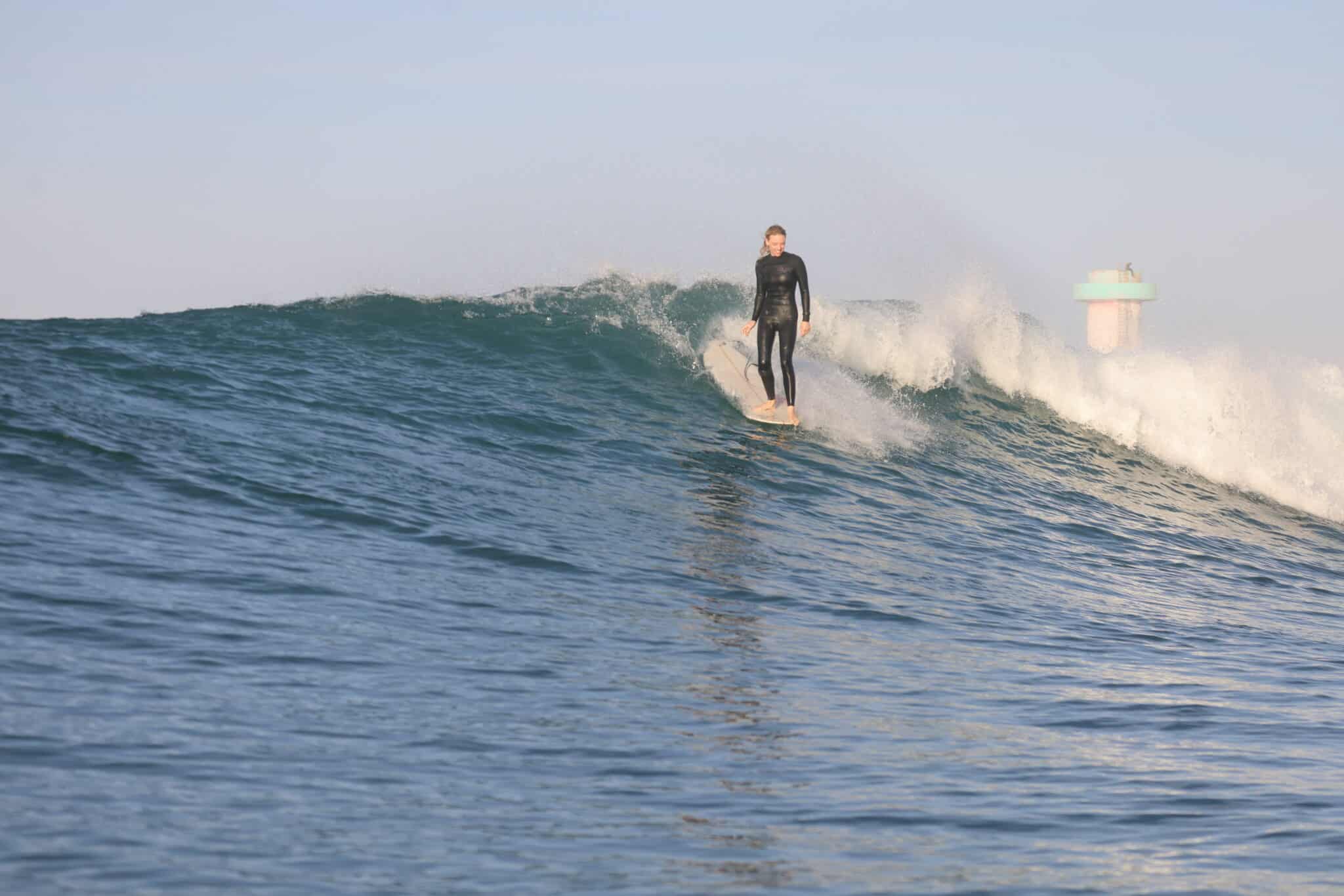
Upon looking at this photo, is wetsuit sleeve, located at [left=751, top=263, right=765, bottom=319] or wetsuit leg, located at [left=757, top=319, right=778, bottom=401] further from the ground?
wetsuit sleeve, located at [left=751, top=263, right=765, bottom=319]

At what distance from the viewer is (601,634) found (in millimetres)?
6758

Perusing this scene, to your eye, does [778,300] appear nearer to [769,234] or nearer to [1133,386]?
[769,234]

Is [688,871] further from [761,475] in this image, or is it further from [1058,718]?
[761,475]

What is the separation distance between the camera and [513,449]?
11711 mm

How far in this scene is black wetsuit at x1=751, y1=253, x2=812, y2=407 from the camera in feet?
41.9

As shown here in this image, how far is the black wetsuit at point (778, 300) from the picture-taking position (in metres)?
12.8

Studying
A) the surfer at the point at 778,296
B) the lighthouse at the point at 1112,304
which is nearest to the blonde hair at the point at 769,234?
the surfer at the point at 778,296

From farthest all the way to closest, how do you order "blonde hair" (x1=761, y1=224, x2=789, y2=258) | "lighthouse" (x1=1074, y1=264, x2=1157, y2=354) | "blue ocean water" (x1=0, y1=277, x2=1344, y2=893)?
"lighthouse" (x1=1074, y1=264, x2=1157, y2=354), "blonde hair" (x1=761, y1=224, x2=789, y2=258), "blue ocean water" (x1=0, y1=277, x2=1344, y2=893)

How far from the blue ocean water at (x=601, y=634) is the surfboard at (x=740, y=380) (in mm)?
226

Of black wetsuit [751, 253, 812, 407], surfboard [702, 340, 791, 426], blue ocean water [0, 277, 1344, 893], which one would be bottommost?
blue ocean water [0, 277, 1344, 893]

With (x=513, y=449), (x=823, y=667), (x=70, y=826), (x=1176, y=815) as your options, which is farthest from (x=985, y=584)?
(x=70, y=826)

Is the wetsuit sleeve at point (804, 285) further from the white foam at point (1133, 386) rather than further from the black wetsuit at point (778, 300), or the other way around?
the white foam at point (1133, 386)

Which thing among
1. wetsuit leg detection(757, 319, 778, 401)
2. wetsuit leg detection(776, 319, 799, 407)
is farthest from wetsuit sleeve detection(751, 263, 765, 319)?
wetsuit leg detection(776, 319, 799, 407)

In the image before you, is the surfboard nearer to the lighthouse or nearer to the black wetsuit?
the black wetsuit
